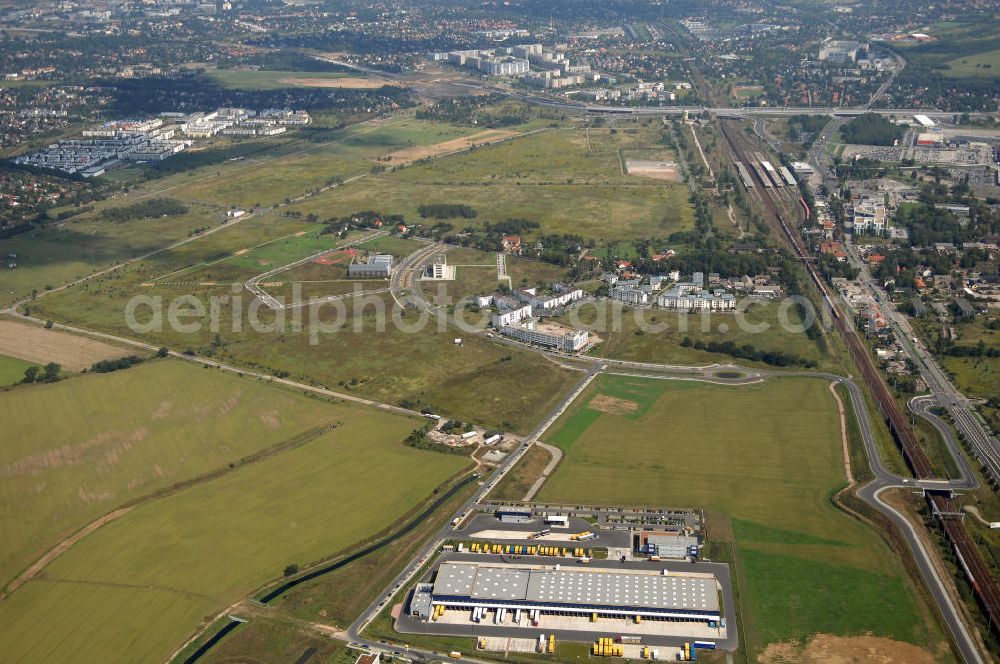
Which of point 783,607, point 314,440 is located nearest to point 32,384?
point 314,440

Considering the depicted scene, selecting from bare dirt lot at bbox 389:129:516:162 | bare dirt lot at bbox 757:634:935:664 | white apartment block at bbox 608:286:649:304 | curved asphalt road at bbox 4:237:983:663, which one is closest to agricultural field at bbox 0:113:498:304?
bare dirt lot at bbox 389:129:516:162

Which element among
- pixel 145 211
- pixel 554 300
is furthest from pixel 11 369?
pixel 145 211

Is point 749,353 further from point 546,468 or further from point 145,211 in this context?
point 145,211

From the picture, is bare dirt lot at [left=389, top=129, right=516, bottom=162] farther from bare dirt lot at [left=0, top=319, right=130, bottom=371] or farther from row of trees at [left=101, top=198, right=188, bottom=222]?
bare dirt lot at [left=0, top=319, right=130, bottom=371]

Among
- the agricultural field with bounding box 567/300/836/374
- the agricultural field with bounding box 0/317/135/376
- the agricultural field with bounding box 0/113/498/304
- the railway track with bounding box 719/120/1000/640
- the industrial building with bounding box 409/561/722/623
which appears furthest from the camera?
the agricultural field with bounding box 0/113/498/304

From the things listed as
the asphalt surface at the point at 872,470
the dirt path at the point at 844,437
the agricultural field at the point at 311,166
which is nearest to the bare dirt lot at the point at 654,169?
the agricultural field at the point at 311,166

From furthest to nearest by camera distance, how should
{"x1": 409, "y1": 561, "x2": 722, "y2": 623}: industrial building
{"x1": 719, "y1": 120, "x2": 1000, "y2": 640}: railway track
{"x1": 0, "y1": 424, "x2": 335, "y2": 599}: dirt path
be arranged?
{"x1": 0, "y1": 424, "x2": 335, "y2": 599}: dirt path < {"x1": 719, "y1": 120, "x2": 1000, "y2": 640}: railway track < {"x1": 409, "y1": 561, "x2": 722, "y2": 623}: industrial building

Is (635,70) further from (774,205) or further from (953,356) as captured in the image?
(953,356)
